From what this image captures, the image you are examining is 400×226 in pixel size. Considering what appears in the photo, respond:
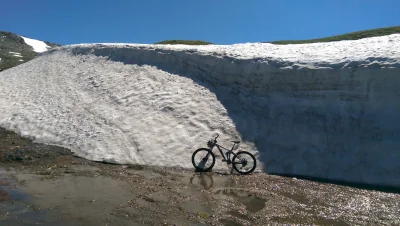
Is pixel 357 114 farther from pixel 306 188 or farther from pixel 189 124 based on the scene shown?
pixel 189 124

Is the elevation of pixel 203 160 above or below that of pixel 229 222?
above

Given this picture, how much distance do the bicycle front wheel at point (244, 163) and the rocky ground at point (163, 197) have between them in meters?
0.38

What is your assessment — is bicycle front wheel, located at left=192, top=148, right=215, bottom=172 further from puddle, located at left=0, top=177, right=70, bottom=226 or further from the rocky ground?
puddle, located at left=0, top=177, right=70, bottom=226

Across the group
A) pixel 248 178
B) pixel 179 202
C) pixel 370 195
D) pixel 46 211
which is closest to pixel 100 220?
pixel 46 211

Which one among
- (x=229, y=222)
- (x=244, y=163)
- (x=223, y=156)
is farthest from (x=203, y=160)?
(x=229, y=222)

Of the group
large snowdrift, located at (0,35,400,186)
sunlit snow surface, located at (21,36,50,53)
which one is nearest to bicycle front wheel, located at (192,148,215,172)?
large snowdrift, located at (0,35,400,186)

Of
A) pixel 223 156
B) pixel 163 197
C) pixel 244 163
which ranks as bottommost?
pixel 163 197

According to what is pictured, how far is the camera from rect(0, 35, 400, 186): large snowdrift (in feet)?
45.1

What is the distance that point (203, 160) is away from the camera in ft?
45.7

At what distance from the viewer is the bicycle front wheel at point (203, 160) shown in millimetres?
13656

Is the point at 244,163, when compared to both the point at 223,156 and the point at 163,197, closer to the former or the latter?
the point at 223,156

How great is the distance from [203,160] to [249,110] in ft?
12.9

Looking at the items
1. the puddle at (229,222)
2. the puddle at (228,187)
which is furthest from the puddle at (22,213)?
the puddle at (228,187)

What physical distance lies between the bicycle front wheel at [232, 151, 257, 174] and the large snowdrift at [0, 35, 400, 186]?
1.65 ft
